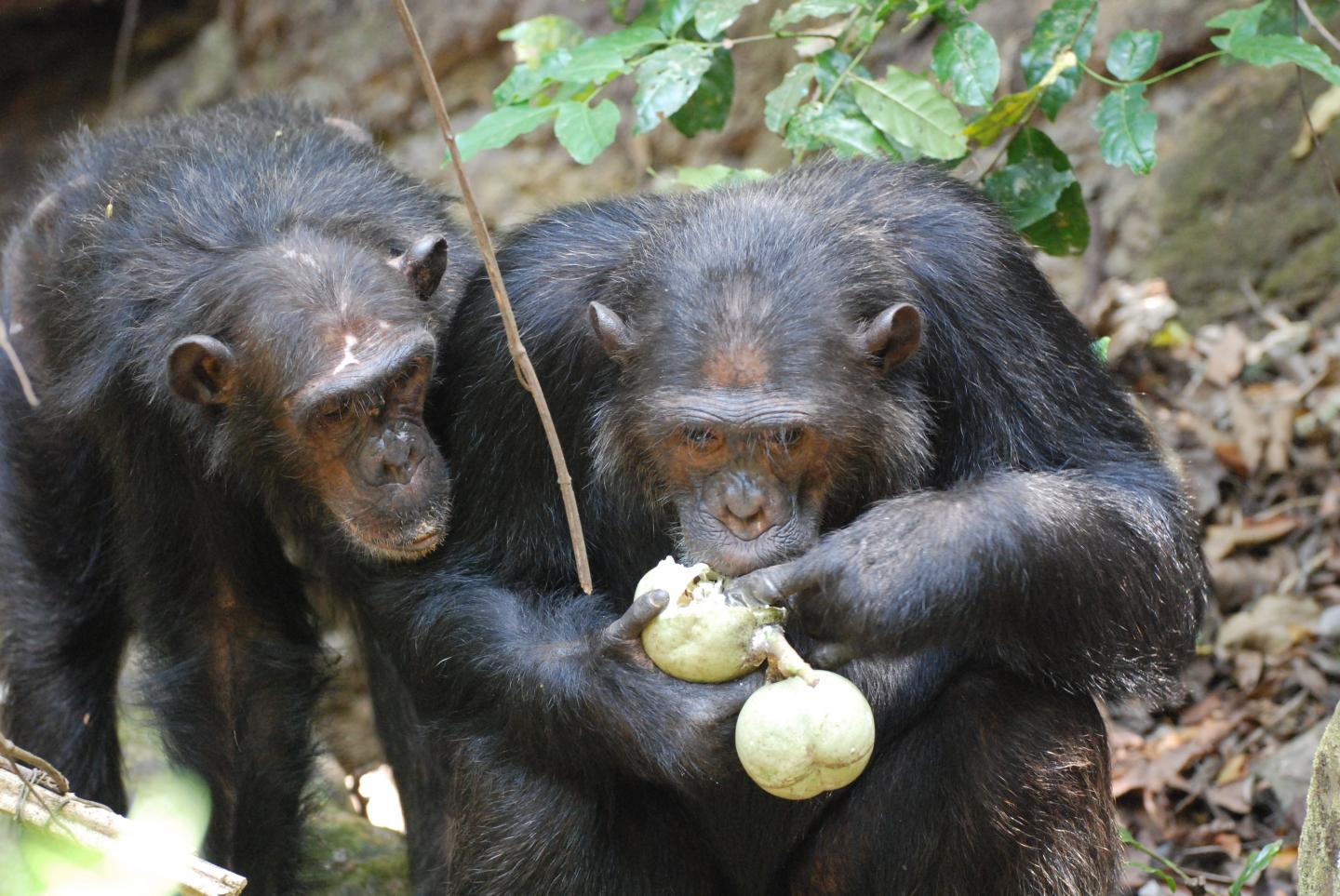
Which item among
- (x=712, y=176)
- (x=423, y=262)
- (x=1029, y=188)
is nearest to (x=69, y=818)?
(x=423, y=262)

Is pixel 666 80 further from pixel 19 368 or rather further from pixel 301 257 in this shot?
pixel 19 368

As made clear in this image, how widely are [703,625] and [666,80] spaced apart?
2.64 meters

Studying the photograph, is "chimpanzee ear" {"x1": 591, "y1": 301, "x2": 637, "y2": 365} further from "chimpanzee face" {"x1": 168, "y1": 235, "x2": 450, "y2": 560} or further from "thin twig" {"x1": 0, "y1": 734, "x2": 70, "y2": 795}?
"thin twig" {"x1": 0, "y1": 734, "x2": 70, "y2": 795}

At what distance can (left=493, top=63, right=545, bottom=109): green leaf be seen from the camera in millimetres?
6805

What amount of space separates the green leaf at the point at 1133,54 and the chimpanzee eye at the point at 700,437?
2768mm

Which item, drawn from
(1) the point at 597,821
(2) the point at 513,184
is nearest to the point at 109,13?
(2) the point at 513,184

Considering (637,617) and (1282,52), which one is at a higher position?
(1282,52)

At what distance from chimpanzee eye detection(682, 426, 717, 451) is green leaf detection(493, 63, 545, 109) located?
88.7 inches

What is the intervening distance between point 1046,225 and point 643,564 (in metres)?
2.57

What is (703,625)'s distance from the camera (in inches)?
194

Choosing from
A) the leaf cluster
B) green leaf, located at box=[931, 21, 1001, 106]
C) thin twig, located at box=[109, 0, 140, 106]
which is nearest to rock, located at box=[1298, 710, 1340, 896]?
the leaf cluster

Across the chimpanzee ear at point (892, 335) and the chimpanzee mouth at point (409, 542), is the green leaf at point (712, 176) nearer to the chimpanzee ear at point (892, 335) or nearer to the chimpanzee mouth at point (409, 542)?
the chimpanzee ear at point (892, 335)

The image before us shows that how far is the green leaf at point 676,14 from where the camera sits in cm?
670

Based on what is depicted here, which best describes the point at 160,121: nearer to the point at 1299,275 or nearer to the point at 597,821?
the point at 597,821
